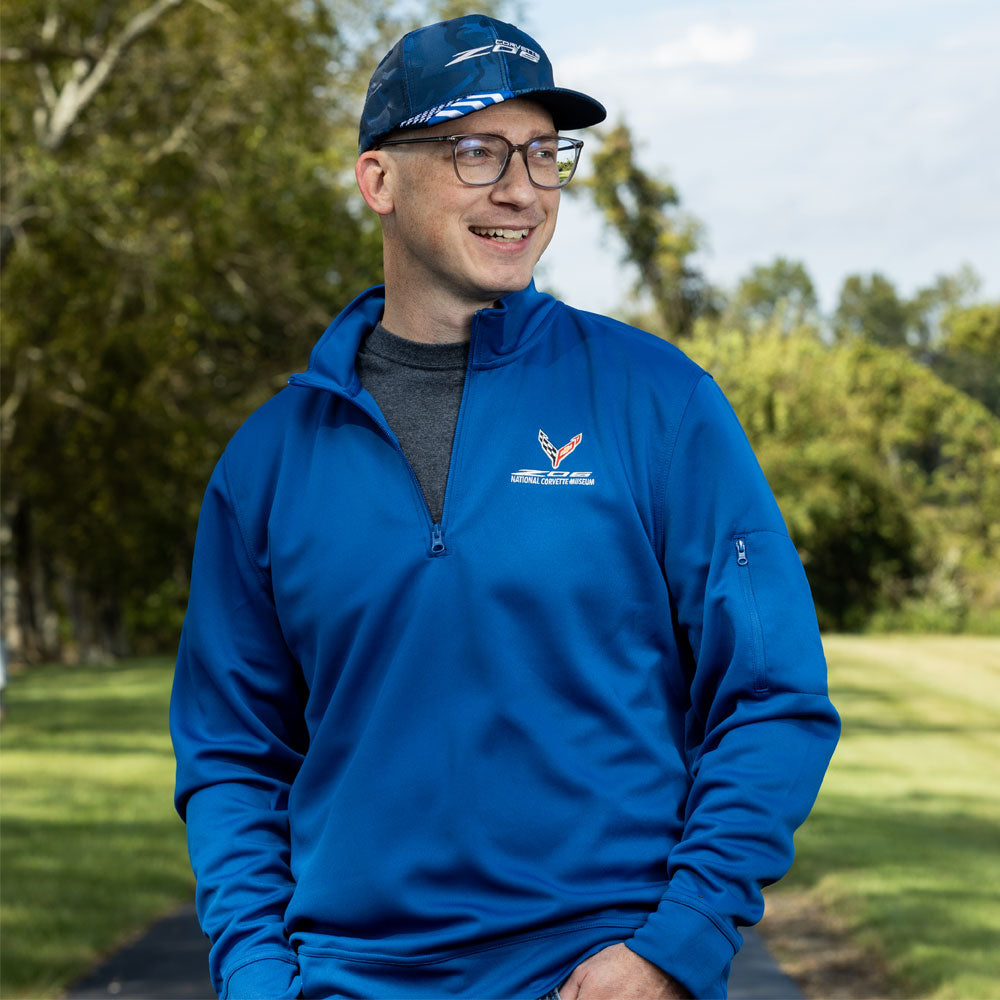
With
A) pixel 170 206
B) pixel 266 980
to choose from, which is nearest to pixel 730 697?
pixel 266 980

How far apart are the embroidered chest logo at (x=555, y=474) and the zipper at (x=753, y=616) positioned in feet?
0.79

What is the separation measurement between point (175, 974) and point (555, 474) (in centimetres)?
490

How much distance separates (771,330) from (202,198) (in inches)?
902

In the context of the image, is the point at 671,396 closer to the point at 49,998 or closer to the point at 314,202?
the point at 49,998

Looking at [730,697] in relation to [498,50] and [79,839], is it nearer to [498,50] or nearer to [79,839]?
[498,50]

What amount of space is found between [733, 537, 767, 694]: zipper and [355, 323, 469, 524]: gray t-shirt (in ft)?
1.49

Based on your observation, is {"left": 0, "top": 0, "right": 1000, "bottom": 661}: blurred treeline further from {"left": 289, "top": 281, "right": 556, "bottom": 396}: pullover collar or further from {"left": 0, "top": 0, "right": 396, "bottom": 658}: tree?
{"left": 289, "top": 281, "right": 556, "bottom": 396}: pullover collar

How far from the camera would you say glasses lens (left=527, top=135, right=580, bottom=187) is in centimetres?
245

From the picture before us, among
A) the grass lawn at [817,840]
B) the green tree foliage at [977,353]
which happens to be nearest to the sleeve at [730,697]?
the grass lawn at [817,840]

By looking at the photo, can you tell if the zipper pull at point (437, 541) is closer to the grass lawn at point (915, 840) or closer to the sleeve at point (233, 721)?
the sleeve at point (233, 721)

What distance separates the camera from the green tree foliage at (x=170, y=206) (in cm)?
1805

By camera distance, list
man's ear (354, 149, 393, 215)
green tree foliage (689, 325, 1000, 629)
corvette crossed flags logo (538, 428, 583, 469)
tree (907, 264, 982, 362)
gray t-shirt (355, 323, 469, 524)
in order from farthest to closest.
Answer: tree (907, 264, 982, 362)
green tree foliage (689, 325, 1000, 629)
man's ear (354, 149, 393, 215)
gray t-shirt (355, 323, 469, 524)
corvette crossed flags logo (538, 428, 583, 469)

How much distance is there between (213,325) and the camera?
2170 centimetres

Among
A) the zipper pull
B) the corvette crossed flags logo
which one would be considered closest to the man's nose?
the corvette crossed flags logo
